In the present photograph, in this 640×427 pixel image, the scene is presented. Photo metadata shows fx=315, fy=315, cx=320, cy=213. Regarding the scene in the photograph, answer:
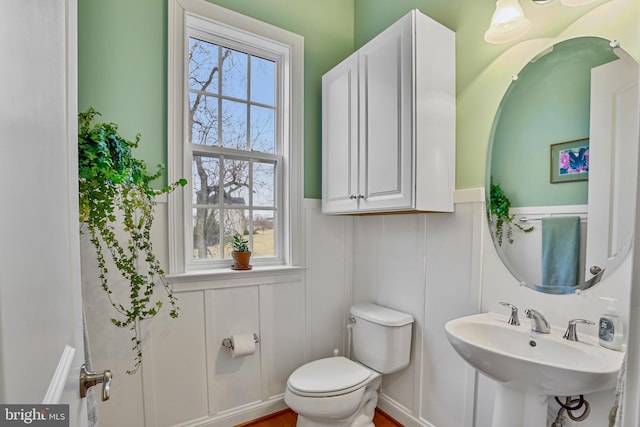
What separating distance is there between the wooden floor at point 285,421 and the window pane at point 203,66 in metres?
2.00

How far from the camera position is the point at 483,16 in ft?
4.86

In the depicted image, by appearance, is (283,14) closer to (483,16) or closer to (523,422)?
(483,16)

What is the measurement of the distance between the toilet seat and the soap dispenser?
1.04 m

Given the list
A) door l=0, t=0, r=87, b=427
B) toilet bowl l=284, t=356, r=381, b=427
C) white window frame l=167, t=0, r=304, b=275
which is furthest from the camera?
white window frame l=167, t=0, r=304, b=275

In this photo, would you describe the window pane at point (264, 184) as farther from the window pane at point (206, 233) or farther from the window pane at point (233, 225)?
the window pane at point (206, 233)

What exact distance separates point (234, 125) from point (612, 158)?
1.82 metres

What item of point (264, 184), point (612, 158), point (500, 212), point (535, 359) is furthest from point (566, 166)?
point (264, 184)

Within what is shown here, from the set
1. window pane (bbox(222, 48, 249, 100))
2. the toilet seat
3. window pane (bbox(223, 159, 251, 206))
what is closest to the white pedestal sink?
the toilet seat

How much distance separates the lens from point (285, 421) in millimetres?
1894

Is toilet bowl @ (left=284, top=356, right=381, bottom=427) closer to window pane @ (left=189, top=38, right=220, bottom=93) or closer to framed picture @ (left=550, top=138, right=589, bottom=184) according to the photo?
framed picture @ (left=550, top=138, right=589, bottom=184)

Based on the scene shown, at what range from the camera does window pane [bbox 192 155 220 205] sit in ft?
6.04

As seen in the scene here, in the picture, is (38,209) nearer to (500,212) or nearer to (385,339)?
(500,212)

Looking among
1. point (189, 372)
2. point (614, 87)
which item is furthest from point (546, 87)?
point (189, 372)

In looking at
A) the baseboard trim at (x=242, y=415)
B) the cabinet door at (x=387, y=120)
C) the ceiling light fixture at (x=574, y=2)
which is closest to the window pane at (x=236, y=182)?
the cabinet door at (x=387, y=120)
